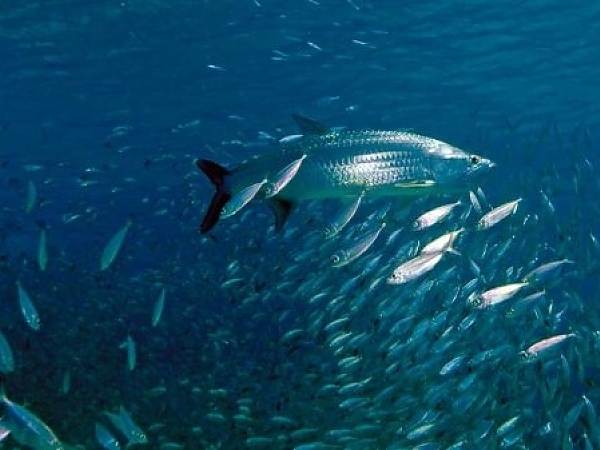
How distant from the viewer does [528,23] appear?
60.7 ft

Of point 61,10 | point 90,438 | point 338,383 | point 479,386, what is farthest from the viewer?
point 61,10

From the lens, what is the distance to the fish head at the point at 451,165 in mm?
4352

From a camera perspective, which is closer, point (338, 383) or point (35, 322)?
point (35, 322)

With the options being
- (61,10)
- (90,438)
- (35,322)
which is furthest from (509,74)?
(35,322)

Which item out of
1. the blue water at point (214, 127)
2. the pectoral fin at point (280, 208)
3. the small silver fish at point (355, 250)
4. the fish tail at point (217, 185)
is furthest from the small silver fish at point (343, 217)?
the blue water at point (214, 127)

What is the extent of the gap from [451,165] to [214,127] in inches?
820

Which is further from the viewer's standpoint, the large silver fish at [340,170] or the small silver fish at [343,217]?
the small silver fish at [343,217]

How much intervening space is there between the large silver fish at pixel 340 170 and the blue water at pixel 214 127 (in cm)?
537

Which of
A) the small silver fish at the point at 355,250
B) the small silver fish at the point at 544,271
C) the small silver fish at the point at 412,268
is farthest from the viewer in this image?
the small silver fish at the point at 544,271

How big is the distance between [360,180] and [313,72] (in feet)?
56.5

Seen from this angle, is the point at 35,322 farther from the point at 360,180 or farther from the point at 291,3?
the point at 291,3

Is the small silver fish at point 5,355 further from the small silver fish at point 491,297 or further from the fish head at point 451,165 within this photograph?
the small silver fish at point 491,297

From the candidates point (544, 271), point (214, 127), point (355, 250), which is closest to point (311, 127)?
point (355, 250)

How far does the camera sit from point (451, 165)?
4.35 m
